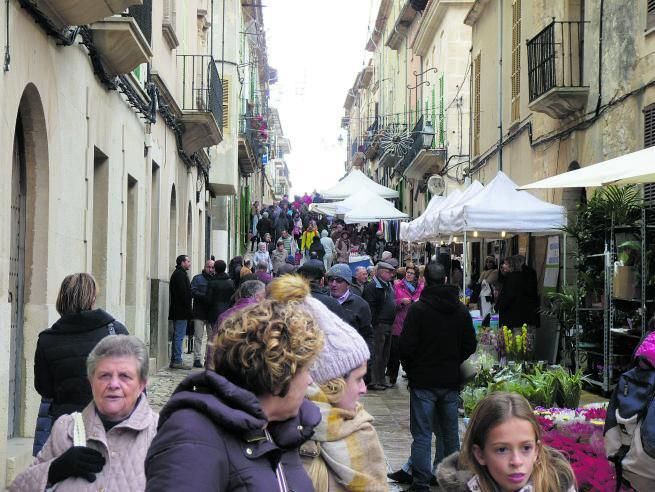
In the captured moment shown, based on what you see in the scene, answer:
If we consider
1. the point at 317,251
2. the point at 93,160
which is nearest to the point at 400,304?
the point at 93,160

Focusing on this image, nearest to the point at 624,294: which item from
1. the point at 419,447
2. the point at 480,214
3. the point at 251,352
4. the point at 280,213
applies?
the point at 480,214

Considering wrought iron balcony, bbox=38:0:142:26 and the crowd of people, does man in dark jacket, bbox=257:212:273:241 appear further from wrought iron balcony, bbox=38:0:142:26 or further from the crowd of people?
the crowd of people

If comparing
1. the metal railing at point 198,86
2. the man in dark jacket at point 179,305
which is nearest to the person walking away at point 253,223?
the metal railing at point 198,86

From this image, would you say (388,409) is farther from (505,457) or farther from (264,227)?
(264,227)

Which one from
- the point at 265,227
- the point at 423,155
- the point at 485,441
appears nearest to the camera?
the point at 485,441

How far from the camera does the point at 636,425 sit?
5289 millimetres

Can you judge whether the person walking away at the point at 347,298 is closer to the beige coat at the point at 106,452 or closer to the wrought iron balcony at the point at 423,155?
the beige coat at the point at 106,452

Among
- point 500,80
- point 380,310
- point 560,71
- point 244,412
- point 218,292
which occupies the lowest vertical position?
point 380,310

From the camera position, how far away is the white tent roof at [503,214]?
1474cm

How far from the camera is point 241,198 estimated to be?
38844 millimetres

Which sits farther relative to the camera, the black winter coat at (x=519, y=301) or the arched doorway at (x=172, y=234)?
the arched doorway at (x=172, y=234)

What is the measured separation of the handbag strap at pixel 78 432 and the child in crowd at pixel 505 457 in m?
1.43

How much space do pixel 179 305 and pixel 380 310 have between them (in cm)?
380

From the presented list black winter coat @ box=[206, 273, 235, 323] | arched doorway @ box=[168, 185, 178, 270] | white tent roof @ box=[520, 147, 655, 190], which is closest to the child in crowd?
white tent roof @ box=[520, 147, 655, 190]
